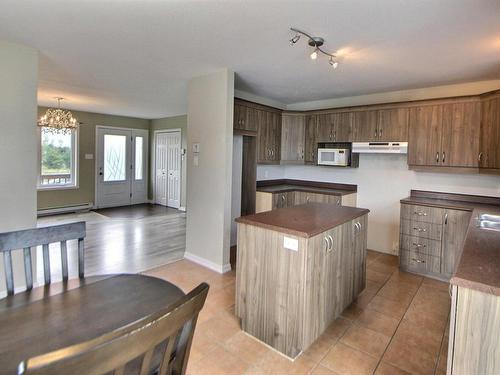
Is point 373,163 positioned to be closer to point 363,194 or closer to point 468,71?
point 363,194

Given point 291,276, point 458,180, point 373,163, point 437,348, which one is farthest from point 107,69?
point 458,180

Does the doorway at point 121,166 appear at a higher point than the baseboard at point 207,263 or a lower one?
higher

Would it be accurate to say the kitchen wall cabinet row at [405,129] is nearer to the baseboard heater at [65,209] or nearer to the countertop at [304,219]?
the countertop at [304,219]

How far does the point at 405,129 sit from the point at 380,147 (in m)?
0.38

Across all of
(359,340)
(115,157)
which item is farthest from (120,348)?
(115,157)

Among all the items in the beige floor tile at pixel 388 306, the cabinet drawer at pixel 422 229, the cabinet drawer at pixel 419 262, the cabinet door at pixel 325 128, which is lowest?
the beige floor tile at pixel 388 306

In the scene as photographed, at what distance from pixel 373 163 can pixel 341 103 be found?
1.15 meters

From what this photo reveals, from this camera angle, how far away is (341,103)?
16.4 feet

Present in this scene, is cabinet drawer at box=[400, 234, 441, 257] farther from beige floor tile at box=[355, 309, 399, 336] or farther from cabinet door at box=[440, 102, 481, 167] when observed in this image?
beige floor tile at box=[355, 309, 399, 336]

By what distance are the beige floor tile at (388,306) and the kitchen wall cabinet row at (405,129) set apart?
1.89 metres

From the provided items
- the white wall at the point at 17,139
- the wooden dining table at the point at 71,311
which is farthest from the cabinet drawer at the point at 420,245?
the white wall at the point at 17,139

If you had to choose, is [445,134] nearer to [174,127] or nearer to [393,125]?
[393,125]

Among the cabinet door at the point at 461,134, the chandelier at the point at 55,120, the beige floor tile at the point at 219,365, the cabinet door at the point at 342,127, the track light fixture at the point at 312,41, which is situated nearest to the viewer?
the beige floor tile at the point at 219,365

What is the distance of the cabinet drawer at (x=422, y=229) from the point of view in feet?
11.9
